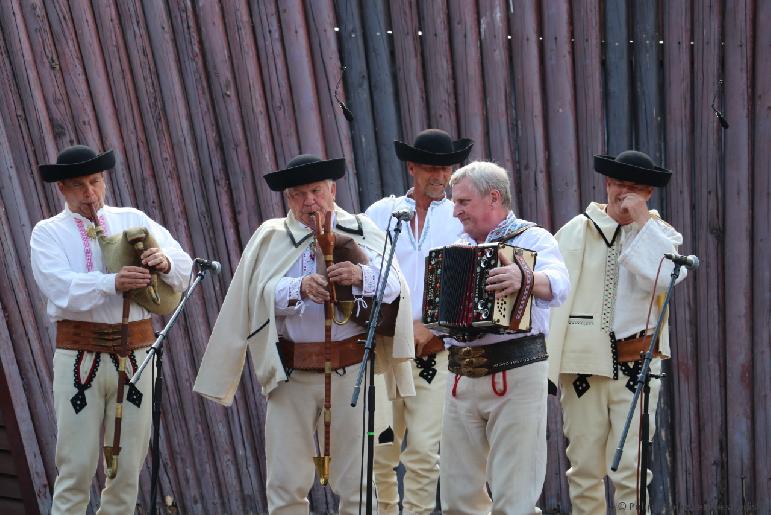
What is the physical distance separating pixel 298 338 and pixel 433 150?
1530 millimetres

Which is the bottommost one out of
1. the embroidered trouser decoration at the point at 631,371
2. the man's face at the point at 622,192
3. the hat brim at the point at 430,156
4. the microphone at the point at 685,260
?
the embroidered trouser decoration at the point at 631,371

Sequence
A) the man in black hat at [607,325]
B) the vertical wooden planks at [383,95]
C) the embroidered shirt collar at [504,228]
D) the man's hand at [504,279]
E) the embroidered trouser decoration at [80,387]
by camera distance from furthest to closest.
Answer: the vertical wooden planks at [383,95] < the embroidered trouser decoration at [80,387] < the man in black hat at [607,325] < the embroidered shirt collar at [504,228] < the man's hand at [504,279]

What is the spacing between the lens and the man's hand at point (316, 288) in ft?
19.3

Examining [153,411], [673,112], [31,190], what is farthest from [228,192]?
[673,112]

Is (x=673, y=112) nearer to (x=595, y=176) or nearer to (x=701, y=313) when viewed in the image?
(x=595, y=176)

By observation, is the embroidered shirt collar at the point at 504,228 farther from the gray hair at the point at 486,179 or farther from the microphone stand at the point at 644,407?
the microphone stand at the point at 644,407

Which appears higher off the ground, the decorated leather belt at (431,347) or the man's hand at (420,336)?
the man's hand at (420,336)

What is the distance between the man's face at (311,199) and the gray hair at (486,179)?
670 millimetres

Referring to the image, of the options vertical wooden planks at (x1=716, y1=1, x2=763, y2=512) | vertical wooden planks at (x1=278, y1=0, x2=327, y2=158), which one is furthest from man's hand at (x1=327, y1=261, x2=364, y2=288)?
vertical wooden planks at (x1=716, y1=1, x2=763, y2=512)

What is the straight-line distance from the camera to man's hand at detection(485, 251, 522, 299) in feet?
18.0

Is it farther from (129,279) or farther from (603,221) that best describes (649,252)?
(129,279)

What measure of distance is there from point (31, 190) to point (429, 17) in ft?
9.07

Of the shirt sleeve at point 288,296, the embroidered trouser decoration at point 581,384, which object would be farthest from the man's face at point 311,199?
the embroidered trouser decoration at point 581,384

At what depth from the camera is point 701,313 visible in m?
7.60
